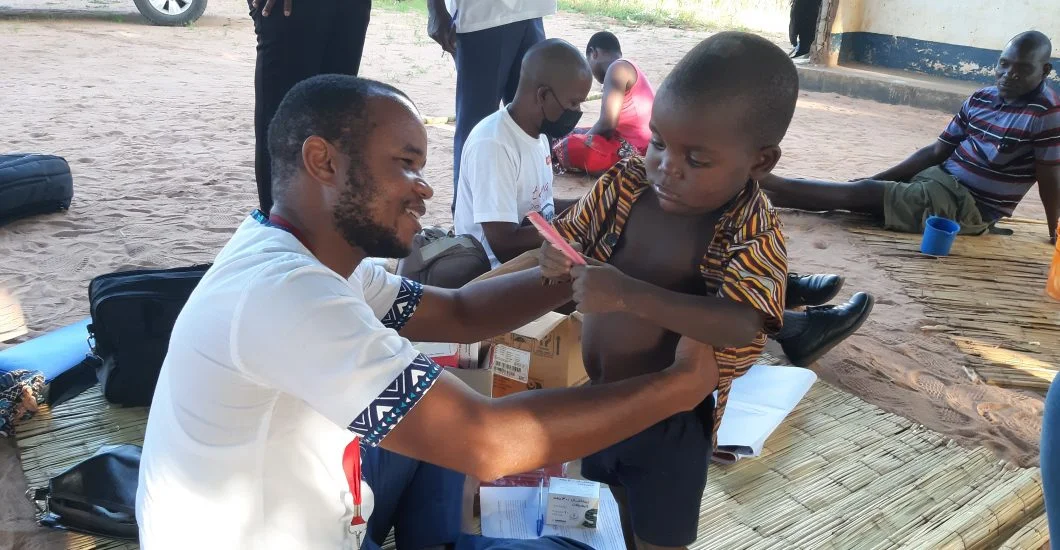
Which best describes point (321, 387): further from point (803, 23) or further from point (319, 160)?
point (803, 23)

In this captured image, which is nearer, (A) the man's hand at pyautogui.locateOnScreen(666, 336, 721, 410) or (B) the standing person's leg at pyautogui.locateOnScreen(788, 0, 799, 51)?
(A) the man's hand at pyautogui.locateOnScreen(666, 336, 721, 410)

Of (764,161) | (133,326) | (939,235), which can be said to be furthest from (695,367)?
(939,235)

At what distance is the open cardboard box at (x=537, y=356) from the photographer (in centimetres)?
225

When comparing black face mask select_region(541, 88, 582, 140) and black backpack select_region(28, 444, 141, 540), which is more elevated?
black face mask select_region(541, 88, 582, 140)

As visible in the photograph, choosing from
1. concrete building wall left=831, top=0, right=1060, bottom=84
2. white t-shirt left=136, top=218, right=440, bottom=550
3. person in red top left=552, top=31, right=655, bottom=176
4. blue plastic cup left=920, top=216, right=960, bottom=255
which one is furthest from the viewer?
concrete building wall left=831, top=0, right=1060, bottom=84

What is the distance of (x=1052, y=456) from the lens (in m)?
0.98

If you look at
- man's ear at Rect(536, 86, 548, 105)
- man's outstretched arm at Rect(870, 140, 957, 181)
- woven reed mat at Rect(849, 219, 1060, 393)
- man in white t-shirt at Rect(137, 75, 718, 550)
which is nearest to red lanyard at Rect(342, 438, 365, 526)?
man in white t-shirt at Rect(137, 75, 718, 550)

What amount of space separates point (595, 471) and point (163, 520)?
0.86m

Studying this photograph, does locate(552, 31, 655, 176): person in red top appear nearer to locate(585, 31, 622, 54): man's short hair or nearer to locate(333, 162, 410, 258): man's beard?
locate(585, 31, 622, 54): man's short hair

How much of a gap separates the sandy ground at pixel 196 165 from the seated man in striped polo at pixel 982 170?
0.81 ft

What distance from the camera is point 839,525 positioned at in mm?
2078

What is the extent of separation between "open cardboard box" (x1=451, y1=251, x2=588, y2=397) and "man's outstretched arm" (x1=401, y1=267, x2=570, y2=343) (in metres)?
0.53

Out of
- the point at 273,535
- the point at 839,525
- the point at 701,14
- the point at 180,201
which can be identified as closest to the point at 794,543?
the point at 839,525

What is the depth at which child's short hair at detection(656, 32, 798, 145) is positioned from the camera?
4.48 feet
